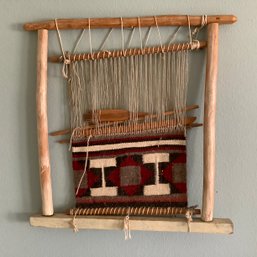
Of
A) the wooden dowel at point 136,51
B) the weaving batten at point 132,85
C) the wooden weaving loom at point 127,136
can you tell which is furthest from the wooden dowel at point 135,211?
the wooden dowel at point 136,51

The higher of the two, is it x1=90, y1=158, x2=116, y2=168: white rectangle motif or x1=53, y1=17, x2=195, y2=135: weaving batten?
x1=53, y1=17, x2=195, y2=135: weaving batten

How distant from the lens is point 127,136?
3.01ft

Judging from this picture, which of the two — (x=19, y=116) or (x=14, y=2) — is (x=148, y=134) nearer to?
(x=19, y=116)

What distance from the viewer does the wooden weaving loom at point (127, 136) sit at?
0.87m

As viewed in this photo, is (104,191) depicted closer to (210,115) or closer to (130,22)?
(210,115)

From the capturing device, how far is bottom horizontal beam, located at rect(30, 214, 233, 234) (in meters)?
0.86

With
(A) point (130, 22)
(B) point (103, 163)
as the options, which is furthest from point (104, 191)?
(A) point (130, 22)

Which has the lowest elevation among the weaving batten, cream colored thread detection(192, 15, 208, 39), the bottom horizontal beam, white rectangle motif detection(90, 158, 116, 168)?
the bottom horizontal beam

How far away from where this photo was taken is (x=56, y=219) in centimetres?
92

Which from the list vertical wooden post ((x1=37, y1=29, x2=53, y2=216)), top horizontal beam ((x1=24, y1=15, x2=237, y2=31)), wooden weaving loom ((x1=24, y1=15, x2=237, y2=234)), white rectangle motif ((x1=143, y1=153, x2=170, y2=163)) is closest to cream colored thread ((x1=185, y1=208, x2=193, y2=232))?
wooden weaving loom ((x1=24, y1=15, x2=237, y2=234))

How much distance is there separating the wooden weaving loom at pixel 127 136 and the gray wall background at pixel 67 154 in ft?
0.16

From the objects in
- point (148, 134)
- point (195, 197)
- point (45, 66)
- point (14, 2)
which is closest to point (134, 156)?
point (148, 134)

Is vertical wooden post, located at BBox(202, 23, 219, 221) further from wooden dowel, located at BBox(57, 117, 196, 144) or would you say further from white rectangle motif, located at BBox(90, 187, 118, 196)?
white rectangle motif, located at BBox(90, 187, 118, 196)

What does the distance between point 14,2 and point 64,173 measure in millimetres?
555
